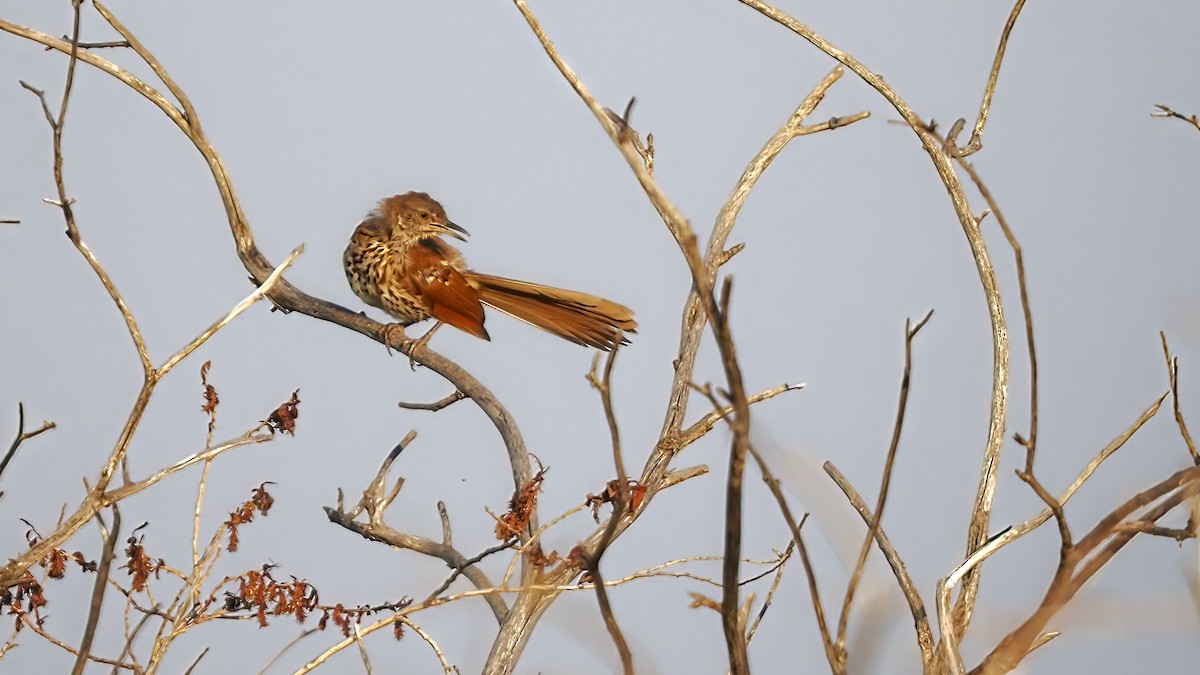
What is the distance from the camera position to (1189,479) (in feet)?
2.29

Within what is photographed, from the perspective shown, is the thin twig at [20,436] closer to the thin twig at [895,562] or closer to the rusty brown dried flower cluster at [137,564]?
the rusty brown dried flower cluster at [137,564]

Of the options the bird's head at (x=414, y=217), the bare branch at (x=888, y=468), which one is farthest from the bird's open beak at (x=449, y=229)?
the bare branch at (x=888, y=468)

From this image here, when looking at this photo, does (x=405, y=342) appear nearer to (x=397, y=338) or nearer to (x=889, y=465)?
(x=397, y=338)

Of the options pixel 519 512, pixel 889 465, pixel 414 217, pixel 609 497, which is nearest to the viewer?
pixel 889 465

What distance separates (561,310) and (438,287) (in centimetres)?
42

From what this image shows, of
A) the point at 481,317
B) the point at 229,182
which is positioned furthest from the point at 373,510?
the point at 229,182

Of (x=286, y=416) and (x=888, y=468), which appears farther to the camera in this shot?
(x=286, y=416)

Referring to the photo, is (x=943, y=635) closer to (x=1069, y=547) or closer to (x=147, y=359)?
(x=1069, y=547)

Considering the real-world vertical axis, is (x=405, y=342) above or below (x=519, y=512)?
above

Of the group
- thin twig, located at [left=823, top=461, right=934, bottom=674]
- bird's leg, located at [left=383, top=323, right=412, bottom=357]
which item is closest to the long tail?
bird's leg, located at [left=383, top=323, right=412, bottom=357]

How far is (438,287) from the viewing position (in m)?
2.64

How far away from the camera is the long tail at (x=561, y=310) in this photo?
225cm

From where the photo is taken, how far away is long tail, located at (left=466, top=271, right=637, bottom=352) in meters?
2.25

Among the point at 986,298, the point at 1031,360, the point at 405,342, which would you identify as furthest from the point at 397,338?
the point at 1031,360
